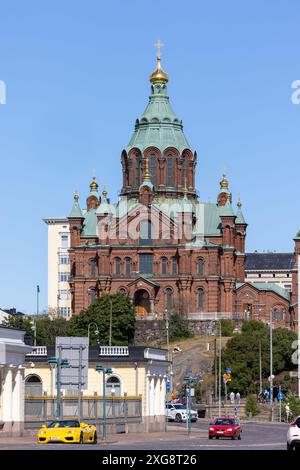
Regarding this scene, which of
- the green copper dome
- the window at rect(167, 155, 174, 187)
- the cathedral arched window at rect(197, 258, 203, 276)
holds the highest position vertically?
→ the green copper dome

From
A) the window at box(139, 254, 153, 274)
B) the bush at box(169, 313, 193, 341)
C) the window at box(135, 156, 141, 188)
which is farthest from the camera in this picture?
the window at box(135, 156, 141, 188)

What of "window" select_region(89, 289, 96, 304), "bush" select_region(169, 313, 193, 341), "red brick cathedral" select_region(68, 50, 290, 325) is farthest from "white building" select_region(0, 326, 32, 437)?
"window" select_region(89, 289, 96, 304)

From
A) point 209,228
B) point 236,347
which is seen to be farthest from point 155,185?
point 236,347

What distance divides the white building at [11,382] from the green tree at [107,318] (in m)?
87.8

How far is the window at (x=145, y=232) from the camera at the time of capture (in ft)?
584

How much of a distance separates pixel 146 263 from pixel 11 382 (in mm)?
101566

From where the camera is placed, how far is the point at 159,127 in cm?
18600

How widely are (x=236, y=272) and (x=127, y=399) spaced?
3903 inches

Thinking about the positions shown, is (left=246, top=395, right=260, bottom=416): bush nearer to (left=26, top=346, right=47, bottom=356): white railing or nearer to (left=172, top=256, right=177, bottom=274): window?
(left=26, top=346, right=47, bottom=356): white railing

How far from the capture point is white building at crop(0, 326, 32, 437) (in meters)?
75.4

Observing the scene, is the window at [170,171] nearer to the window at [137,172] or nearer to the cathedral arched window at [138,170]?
the cathedral arched window at [138,170]

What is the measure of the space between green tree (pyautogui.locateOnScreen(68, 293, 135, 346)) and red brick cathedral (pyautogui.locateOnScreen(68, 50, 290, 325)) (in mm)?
5757
